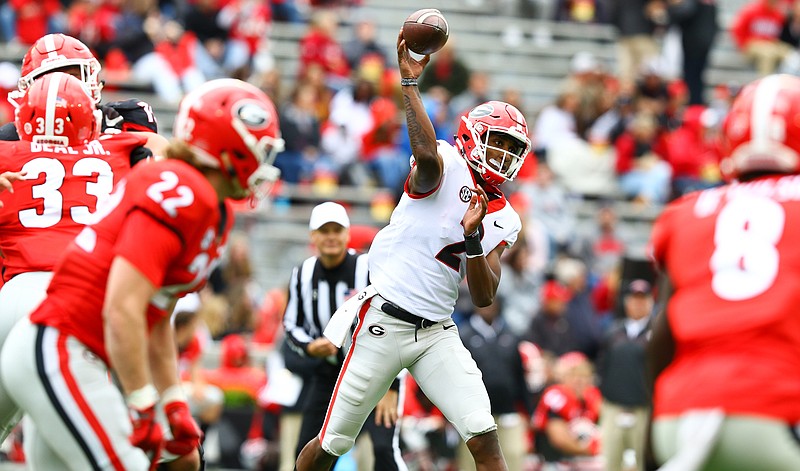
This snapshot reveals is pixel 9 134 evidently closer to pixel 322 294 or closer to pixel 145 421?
pixel 145 421

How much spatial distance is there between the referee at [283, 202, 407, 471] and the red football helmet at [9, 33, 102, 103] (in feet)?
7.08

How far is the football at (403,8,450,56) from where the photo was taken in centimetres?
677

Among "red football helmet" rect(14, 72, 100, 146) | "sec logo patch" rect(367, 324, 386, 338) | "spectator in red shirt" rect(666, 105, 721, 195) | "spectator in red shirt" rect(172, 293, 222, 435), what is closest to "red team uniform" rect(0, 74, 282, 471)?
"red football helmet" rect(14, 72, 100, 146)

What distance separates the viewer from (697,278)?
4.41 metres

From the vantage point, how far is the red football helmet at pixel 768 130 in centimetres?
447

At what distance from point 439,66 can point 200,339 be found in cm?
614

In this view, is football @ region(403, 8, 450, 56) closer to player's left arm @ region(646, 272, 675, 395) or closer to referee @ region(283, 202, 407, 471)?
referee @ region(283, 202, 407, 471)

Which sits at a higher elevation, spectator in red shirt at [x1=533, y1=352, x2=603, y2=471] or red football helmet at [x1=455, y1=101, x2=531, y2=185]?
red football helmet at [x1=455, y1=101, x2=531, y2=185]

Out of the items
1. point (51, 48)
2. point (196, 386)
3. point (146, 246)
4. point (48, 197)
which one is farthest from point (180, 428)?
point (196, 386)

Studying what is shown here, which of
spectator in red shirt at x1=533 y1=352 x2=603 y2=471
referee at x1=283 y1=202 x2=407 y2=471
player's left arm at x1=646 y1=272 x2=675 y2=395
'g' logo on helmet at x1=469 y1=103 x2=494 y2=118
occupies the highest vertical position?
'g' logo on helmet at x1=469 y1=103 x2=494 y2=118

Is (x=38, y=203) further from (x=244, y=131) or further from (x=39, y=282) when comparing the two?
(x=244, y=131)

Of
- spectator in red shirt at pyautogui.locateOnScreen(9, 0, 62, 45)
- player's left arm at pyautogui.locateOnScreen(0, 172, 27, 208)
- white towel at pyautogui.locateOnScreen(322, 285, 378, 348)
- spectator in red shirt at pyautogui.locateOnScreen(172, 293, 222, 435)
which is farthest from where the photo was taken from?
spectator in red shirt at pyautogui.locateOnScreen(9, 0, 62, 45)

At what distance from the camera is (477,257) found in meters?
6.71

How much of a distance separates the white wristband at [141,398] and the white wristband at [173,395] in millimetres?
443
